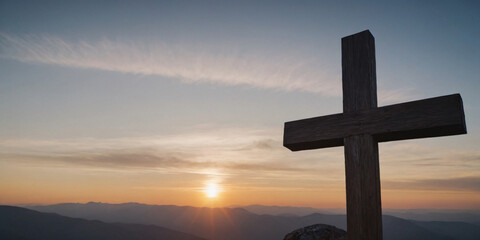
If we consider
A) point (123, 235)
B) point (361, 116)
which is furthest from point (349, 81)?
point (123, 235)

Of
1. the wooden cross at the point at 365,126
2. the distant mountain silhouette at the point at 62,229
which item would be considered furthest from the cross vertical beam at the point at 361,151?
the distant mountain silhouette at the point at 62,229

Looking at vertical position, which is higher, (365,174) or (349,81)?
(349,81)

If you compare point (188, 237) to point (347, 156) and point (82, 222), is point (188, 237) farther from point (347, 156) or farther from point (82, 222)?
point (347, 156)

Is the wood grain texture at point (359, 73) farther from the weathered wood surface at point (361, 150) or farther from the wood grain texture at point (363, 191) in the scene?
the wood grain texture at point (363, 191)

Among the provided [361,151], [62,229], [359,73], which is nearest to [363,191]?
[361,151]

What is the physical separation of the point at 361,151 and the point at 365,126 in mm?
267

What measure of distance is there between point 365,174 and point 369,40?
1.49 metres

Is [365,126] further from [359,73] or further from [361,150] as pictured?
[359,73]

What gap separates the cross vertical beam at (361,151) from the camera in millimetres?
2896

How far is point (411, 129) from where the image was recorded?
9.57ft

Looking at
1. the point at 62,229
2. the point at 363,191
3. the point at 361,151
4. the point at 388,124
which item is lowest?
the point at 62,229

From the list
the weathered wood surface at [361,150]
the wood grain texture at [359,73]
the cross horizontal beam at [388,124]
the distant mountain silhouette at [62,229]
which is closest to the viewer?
the cross horizontal beam at [388,124]

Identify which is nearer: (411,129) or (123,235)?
(411,129)

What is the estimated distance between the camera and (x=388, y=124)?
3049mm
